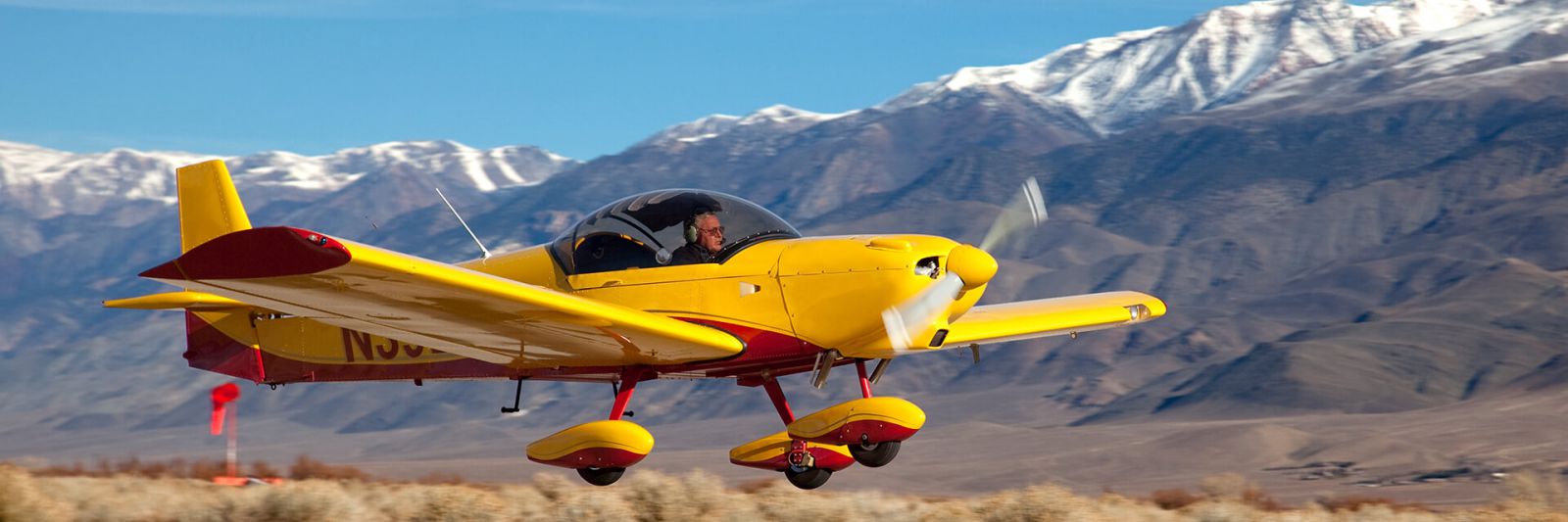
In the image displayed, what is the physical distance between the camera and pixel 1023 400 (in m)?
140

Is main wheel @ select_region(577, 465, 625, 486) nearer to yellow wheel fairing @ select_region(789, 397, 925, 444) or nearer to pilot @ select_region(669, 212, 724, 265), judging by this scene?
yellow wheel fairing @ select_region(789, 397, 925, 444)

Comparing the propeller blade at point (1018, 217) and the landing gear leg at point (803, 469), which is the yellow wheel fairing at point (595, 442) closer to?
the landing gear leg at point (803, 469)

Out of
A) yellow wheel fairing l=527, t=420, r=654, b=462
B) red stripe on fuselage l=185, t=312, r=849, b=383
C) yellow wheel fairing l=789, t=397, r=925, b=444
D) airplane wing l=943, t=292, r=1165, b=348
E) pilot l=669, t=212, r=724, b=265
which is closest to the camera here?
yellow wheel fairing l=789, t=397, r=925, b=444

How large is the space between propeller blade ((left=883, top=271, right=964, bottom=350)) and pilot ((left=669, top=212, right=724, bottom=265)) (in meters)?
1.67

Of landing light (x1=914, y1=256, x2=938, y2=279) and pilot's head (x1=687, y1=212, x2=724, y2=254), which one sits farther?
pilot's head (x1=687, y1=212, x2=724, y2=254)

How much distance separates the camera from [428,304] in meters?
12.1

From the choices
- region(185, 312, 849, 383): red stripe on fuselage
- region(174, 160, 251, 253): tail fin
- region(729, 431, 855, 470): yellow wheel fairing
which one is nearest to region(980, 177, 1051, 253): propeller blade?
region(185, 312, 849, 383): red stripe on fuselage

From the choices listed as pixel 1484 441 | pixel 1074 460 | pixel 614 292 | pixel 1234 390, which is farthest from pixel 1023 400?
pixel 614 292

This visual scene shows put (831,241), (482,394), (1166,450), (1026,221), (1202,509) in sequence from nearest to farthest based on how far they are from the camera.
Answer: (831,241), (1026,221), (1202,509), (1166,450), (482,394)

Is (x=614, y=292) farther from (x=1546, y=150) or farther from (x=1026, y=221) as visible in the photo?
(x=1546, y=150)

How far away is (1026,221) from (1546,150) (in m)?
178

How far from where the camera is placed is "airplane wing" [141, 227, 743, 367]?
1046 cm

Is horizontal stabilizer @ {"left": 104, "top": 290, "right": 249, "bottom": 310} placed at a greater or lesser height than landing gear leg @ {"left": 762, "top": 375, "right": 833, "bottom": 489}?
greater

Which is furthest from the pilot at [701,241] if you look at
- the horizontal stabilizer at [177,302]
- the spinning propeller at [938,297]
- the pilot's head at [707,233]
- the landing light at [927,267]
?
the horizontal stabilizer at [177,302]
